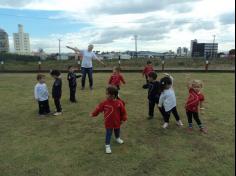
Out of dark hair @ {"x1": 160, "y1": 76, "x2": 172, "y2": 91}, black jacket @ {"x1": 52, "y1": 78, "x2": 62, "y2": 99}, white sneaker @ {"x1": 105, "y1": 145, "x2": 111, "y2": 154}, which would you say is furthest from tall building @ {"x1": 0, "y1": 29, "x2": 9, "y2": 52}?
white sneaker @ {"x1": 105, "y1": 145, "x2": 111, "y2": 154}

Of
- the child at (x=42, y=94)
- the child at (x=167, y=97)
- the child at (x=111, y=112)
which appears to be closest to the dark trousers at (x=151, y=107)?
the child at (x=167, y=97)

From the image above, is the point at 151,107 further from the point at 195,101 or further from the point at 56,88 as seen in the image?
the point at 56,88

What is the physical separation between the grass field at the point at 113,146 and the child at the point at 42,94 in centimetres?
30

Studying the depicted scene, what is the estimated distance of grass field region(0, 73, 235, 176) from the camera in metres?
4.50

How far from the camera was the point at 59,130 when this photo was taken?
6.48m

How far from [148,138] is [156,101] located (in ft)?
4.87

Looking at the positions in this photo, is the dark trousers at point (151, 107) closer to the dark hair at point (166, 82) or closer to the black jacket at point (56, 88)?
the dark hair at point (166, 82)

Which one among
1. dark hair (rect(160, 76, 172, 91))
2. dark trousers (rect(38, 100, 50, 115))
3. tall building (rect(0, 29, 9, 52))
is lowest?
dark trousers (rect(38, 100, 50, 115))

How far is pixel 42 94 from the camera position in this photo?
772cm

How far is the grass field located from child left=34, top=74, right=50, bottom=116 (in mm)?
302

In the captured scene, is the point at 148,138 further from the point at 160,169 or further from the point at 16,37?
the point at 16,37

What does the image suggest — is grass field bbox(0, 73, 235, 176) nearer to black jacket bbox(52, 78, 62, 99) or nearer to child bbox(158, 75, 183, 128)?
child bbox(158, 75, 183, 128)

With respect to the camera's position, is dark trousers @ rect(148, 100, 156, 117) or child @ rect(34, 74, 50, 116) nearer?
dark trousers @ rect(148, 100, 156, 117)

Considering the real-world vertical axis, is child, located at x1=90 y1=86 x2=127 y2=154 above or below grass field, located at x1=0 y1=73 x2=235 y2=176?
above
